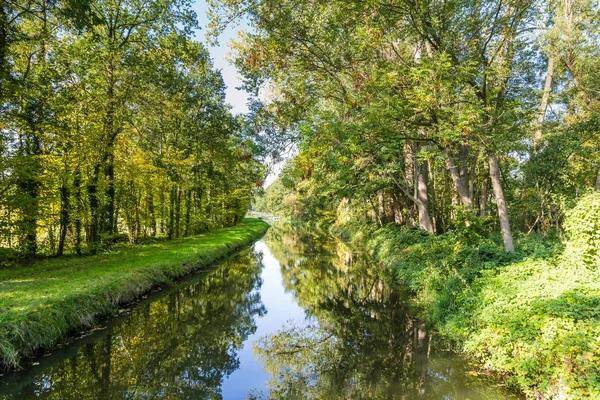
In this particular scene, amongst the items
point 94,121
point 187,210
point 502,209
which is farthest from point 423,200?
point 187,210

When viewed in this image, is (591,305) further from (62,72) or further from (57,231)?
(57,231)

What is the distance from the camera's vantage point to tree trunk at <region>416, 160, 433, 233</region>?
1678 cm

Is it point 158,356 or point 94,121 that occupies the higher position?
point 94,121

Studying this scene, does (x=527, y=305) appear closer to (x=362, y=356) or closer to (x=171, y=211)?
(x=362, y=356)

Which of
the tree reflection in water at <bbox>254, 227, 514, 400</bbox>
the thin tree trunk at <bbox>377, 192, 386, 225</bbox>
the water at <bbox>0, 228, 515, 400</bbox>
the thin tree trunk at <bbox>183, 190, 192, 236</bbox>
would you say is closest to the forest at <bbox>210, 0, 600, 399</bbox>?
the tree reflection in water at <bbox>254, 227, 514, 400</bbox>

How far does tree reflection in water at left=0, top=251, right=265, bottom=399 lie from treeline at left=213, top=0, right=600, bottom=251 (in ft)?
20.8

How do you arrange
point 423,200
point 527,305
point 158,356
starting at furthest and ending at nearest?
point 423,200 < point 158,356 < point 527,305

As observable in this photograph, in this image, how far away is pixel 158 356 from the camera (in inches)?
304

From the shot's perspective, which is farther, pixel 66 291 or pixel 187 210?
pixel 187 210

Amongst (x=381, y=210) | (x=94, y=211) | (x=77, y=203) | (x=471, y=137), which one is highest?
(x=471, y=137)

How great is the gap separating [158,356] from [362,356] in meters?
5.06

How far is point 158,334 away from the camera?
29.4ft

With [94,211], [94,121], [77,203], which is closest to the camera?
[94,121]

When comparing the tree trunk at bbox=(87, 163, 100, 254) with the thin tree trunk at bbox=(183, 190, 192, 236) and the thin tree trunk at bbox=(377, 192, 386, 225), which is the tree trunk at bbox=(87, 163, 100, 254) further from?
the thin tree trunk at bbox=(377, 192, 386, 225)
